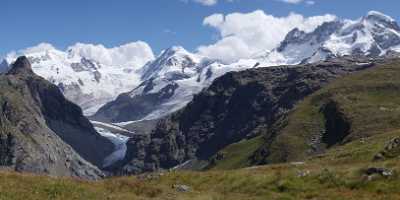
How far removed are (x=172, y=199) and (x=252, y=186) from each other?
6.33 meters

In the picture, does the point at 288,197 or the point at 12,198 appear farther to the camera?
the point at 288,197

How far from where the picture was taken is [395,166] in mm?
43125

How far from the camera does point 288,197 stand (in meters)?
40.1

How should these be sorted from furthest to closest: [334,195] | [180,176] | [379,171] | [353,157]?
[353,157] < [180,176] < [379,171] < [334,195]

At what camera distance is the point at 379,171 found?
42.0 meters

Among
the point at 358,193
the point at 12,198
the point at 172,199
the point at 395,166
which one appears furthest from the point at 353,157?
the point at 12,198

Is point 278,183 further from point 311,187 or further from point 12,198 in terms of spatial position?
point 12,198

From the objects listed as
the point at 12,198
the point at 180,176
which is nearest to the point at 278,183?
the point at 180,176

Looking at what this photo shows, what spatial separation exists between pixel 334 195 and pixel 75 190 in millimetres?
15263

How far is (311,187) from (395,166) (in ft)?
19.1

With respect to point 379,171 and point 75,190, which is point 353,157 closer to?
point 379,171

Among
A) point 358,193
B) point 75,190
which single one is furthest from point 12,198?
Answer: point 358,193

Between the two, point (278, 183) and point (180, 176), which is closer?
point (278, 183)

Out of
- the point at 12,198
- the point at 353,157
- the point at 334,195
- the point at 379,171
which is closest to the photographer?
the point at 12,198
